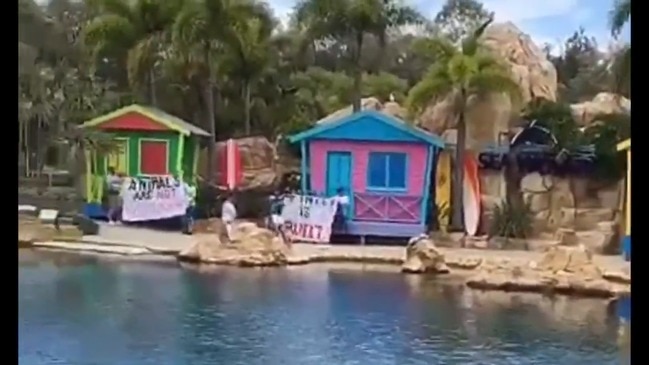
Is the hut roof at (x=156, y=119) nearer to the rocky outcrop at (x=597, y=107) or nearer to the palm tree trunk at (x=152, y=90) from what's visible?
the palm tree trunk at (x=152, y=90)

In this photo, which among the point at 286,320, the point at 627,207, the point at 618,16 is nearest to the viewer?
the point at 627,207

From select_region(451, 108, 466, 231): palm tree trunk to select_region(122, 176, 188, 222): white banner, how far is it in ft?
1.35

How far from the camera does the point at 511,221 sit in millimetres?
1337

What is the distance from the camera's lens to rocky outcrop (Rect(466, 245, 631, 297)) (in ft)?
4.24

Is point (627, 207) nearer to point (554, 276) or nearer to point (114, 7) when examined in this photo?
point (554, 276)

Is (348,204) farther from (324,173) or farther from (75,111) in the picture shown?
(75,111)

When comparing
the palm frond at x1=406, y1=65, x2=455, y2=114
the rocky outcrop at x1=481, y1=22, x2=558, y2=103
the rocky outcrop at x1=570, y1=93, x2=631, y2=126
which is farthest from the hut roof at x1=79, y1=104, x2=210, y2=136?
the rocky outcrop at x1=570, y1=93, x2=631, y2=126

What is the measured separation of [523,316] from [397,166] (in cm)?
30

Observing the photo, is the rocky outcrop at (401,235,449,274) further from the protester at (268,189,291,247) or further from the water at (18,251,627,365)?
the protester at (268,189,291,247)

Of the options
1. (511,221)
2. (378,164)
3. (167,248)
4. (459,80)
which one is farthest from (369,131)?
(167,248)

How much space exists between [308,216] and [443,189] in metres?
0.21

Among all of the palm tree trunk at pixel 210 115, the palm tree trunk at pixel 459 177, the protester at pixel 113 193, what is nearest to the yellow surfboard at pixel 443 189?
the palm tree trunk at pixel 459 177

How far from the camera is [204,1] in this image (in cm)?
133

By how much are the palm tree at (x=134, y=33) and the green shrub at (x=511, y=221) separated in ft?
1.81
